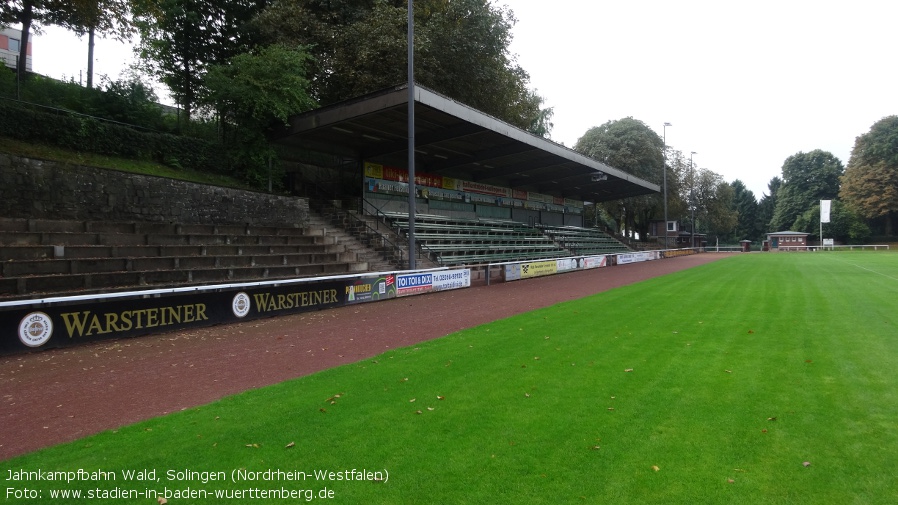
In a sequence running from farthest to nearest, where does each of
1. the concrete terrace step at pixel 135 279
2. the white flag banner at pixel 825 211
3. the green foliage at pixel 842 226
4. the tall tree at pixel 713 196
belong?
the green foliage at pixel 842 226 → the tall tree at pixel 713 196 → the white flag banner at pixel 825 211 → the concrete terrace step at pixel 135 279

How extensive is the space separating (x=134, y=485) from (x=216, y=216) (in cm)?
1452

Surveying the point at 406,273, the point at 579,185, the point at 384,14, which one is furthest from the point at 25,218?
the point at 579,185

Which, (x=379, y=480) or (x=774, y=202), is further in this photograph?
(x=774, y=202)

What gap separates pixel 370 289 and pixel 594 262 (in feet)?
66.3

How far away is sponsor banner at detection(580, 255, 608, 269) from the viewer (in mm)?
29584

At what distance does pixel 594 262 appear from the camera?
31.1 m

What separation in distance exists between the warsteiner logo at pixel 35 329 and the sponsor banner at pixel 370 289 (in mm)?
6939

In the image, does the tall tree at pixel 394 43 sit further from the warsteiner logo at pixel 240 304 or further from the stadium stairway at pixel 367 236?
the warsteiner logo at pixel 240 304

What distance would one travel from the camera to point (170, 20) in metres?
21.9

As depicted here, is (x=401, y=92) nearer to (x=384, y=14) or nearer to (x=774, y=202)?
(x=384, y=14)

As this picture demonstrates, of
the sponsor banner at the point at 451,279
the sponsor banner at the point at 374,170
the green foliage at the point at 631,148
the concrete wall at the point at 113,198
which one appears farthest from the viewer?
the green foliage at the point at 631,148

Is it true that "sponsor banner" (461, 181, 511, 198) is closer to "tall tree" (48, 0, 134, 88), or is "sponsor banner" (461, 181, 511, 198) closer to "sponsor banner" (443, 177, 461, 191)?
"sponsor banner" (443, 177, 461, 191)

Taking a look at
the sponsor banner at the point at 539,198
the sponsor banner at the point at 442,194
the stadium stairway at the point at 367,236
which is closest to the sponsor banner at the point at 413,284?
the stadium stairway at the point at 367,236

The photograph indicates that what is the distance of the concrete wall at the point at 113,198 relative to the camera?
1212cm
